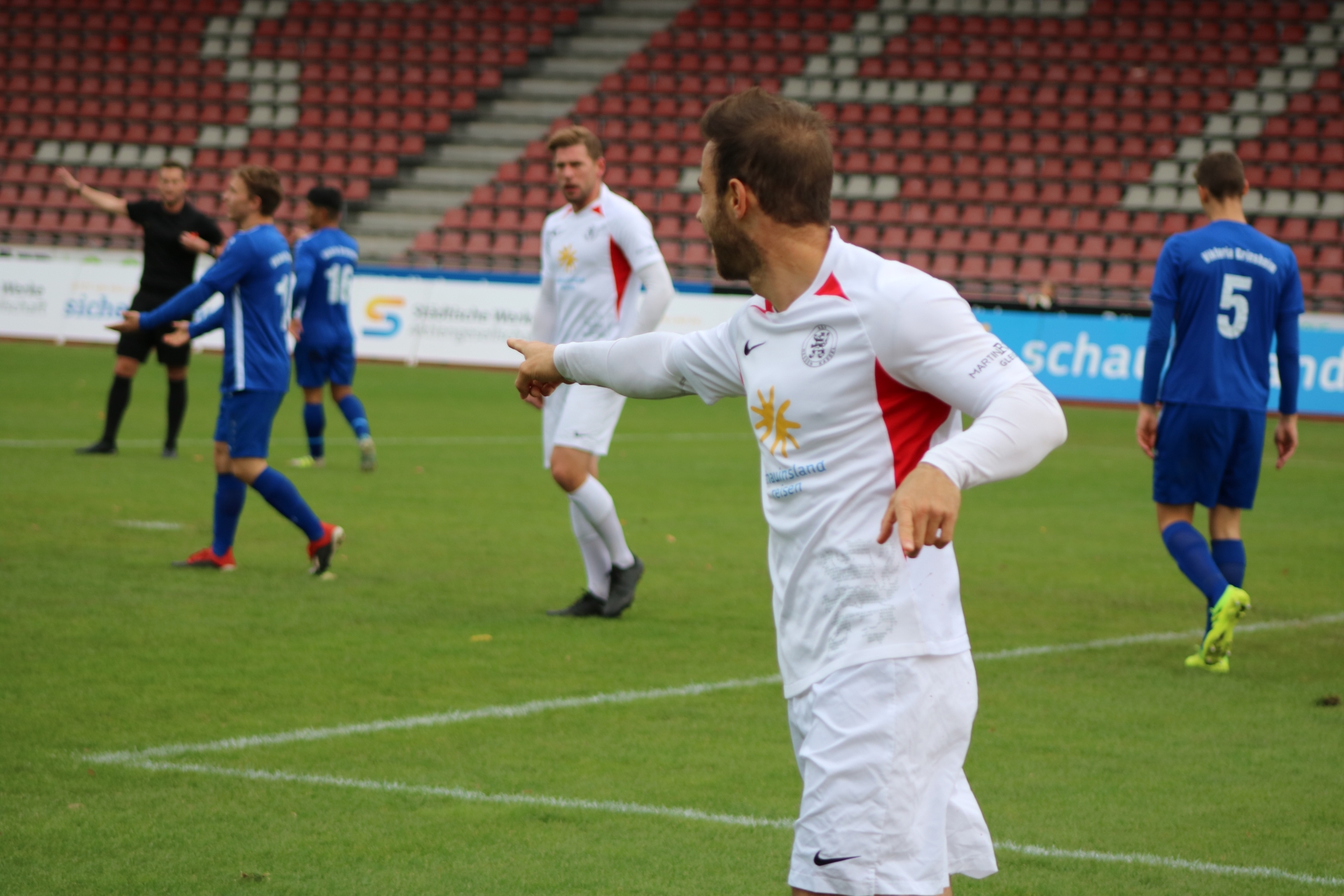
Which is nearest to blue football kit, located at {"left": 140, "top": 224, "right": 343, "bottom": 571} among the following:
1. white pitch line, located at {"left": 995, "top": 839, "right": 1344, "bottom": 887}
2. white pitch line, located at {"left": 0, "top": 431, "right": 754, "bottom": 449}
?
white pitch line, located at {"left": 995, "top": 839, "right": 1344, "bottom": 887}

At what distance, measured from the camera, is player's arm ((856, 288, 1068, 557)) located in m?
2.54

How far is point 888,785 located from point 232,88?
36.7m

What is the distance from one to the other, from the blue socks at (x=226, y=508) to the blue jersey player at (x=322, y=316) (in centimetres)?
518

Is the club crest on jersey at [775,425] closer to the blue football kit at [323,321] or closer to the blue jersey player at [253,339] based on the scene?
the blue jersey player at [253,339]

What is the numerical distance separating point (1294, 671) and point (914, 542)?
5254 millimetres

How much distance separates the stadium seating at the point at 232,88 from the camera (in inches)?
1377

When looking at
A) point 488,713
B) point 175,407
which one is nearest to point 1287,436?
point 488,713

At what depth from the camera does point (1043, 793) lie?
17.0ft

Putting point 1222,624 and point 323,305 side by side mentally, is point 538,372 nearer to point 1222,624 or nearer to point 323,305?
point 1222,624

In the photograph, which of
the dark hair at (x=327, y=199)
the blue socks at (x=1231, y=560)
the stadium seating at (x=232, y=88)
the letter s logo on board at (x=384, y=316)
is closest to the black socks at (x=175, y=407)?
the dark hair at (x=327, y=199)

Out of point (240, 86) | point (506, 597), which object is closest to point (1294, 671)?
point (506, 597)

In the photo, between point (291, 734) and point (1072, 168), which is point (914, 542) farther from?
point (1072, 168)

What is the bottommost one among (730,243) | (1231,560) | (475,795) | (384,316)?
(384,316)

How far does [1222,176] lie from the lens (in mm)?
7254
